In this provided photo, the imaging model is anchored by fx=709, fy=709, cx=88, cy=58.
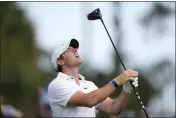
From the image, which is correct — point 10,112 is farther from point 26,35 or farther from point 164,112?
point 26,35

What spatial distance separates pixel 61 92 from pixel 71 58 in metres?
0.36

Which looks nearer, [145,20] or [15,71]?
[145,20]

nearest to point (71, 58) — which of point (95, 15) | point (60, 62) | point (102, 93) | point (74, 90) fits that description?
point (60, 62)

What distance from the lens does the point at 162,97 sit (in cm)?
1786

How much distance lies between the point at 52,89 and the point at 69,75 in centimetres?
21

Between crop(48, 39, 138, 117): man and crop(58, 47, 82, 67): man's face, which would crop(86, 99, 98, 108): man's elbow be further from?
crop(58, 47, 82, 67): man's face

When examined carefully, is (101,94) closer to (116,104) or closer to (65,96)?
(65,96)

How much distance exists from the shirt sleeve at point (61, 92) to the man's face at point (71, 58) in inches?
8.8

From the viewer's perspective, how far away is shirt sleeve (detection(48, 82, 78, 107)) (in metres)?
6.71

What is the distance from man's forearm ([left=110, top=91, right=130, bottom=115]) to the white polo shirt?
0.24m

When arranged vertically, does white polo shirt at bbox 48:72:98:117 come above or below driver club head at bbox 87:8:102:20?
below

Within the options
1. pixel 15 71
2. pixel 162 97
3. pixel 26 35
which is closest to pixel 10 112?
pixel 162 97

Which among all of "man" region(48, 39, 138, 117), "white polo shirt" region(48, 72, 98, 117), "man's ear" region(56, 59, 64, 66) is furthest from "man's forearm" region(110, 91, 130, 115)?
"man's ear" region(56, 59, 64, 66)

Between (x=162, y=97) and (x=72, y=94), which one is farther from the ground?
(x=72, y=94)
